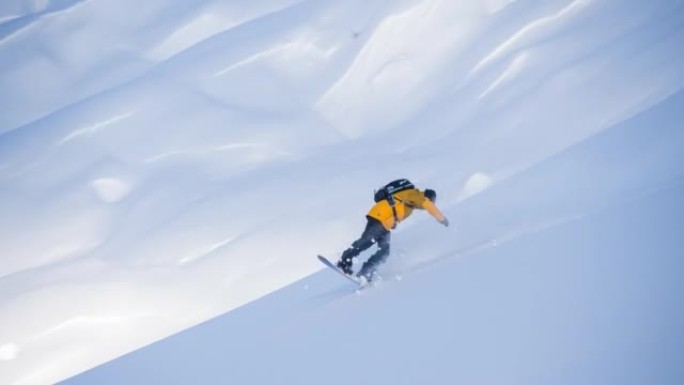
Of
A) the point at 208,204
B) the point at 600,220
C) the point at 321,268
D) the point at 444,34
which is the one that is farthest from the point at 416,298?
the point at 444,34

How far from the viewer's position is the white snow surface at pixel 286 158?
5.05 meters

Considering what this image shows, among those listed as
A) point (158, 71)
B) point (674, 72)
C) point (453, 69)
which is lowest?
point (674, 72)

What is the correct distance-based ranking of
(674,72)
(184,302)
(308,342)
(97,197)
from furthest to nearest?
(674,72) < (97,197) < (184,302) < (308,342)

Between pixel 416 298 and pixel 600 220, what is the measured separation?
5.99 ft

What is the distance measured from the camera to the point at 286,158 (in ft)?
24.6

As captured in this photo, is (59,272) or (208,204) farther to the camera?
(208,204)

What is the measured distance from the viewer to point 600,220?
4652 mm

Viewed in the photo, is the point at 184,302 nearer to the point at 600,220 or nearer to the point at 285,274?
the point at 285,274

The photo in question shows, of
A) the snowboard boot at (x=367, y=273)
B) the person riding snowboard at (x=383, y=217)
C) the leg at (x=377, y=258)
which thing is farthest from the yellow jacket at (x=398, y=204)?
the snowboard boot at (x=367, y=273)

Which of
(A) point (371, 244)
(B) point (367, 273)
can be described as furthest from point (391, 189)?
(B) point (367, 273)

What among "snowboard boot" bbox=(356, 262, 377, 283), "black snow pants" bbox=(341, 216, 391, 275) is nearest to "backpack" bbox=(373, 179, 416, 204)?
"black snow pants" bbox=(341, 216, 391, 275)

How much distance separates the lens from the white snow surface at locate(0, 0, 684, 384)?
5.05m

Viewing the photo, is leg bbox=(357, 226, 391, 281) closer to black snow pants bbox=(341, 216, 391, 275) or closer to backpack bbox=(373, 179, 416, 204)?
black snow pants bbox=(341, 216, 391, 275)

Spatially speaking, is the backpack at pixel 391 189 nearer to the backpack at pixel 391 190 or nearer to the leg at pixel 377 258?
the backpack at pixel 391 190
